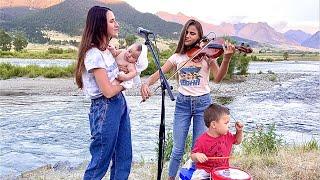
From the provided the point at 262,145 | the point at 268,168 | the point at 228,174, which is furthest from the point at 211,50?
the point at 262,145

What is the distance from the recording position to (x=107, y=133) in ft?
11.6

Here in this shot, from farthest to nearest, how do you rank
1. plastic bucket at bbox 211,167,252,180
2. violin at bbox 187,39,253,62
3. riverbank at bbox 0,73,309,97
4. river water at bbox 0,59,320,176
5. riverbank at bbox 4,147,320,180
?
riverbank at bbox 0,73,309,97 → river water at bbox 0,59,320,176 → riverbank at bbox 4,147,320,180 → violin at bbox 187,39,253,62 → plastic bucket at bbox 211,167,252,180

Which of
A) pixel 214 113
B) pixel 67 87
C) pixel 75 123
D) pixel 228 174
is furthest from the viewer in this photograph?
pixel 67 87

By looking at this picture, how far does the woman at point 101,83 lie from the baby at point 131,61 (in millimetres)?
54

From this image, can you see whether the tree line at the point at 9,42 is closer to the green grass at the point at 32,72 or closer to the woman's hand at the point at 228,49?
the green grass at the point at 32,72

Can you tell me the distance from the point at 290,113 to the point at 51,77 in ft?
58.7

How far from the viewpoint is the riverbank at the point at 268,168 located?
5152mm

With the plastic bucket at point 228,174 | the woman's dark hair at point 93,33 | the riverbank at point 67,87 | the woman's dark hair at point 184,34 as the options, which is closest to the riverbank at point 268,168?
the woman's dark hair at point 184,34

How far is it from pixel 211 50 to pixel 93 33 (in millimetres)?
1378

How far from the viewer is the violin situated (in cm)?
436

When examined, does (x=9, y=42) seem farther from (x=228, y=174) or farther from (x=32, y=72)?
(x=228, y=174)

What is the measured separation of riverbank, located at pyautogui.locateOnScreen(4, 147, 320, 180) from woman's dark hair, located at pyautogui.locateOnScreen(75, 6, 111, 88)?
237 cm

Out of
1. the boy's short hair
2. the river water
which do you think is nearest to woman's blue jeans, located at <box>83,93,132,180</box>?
the boy's short hair

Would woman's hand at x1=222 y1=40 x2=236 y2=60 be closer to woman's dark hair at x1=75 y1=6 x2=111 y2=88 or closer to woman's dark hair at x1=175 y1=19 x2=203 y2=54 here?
woman's dark hair at x1=175 y1=19 x2=203 y2=54
